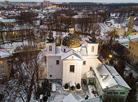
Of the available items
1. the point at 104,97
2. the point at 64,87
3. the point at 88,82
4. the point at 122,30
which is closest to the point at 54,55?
the point at 64,87

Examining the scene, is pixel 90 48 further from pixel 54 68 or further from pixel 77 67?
pixel 54 68

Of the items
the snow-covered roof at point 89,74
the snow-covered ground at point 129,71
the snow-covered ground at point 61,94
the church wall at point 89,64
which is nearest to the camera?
the snow-covered ground at point 61,94

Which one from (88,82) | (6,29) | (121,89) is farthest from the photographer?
(6,29)

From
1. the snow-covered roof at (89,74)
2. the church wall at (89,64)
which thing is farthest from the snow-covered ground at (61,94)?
the church wall at (89,64)

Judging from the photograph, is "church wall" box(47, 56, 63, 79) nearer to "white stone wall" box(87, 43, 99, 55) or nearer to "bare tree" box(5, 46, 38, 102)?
"bare tree" box(5, 46, 38, 102)

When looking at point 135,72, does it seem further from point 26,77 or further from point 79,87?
point 26,77

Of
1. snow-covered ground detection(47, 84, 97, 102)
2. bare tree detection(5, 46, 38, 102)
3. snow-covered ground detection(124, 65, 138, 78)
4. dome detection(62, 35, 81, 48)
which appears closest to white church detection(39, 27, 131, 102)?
dome detection(62, 35, 81, 48)

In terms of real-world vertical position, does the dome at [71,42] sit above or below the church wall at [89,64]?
above

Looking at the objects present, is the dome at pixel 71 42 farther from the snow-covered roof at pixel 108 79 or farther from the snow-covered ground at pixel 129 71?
the snow-covered ground at pixel 129 71
